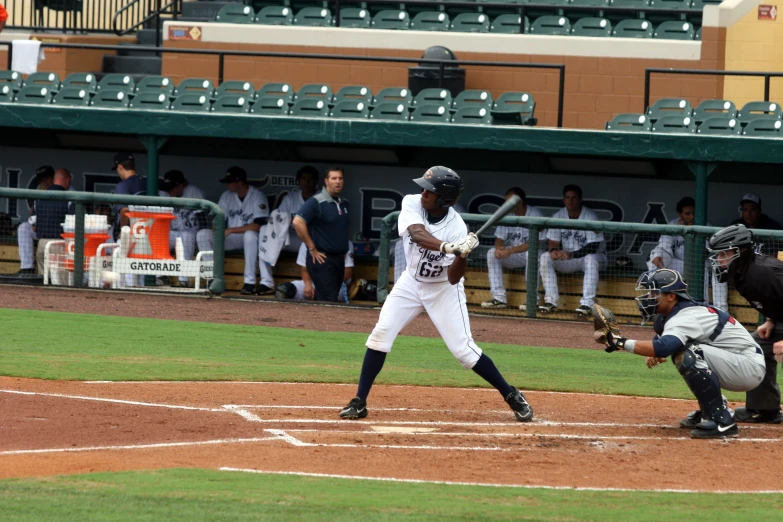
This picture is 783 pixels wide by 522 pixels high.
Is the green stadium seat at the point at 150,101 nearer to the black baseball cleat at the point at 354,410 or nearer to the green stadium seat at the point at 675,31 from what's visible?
the green stadium seat at the point at 675,31

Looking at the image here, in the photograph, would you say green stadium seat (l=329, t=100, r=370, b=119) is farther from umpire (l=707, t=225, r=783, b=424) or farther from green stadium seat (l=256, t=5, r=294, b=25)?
umpire (l=707, t=225, r=783, b=424)

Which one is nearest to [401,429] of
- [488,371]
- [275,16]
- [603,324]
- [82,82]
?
[488,371]

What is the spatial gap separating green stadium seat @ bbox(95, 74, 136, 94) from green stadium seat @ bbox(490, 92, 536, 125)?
4.89m

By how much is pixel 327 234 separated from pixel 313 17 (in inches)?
210

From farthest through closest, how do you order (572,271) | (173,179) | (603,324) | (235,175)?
(235,175)
(173,179)
(572,271)
(603,324)

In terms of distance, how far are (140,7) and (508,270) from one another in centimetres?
1104

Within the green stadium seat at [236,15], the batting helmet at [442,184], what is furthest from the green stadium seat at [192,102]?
the batting helmet at [442,184]

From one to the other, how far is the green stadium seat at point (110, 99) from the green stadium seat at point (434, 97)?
12.3 ft

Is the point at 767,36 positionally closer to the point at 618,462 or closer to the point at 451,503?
the point at 618,462

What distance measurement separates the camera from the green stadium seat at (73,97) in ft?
49.6

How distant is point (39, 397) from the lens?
766cm

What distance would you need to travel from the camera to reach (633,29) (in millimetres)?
16359

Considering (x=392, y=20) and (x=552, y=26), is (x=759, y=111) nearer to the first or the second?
(x=552, y=26)

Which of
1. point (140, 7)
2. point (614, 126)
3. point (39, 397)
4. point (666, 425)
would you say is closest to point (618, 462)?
point (666, 425)
